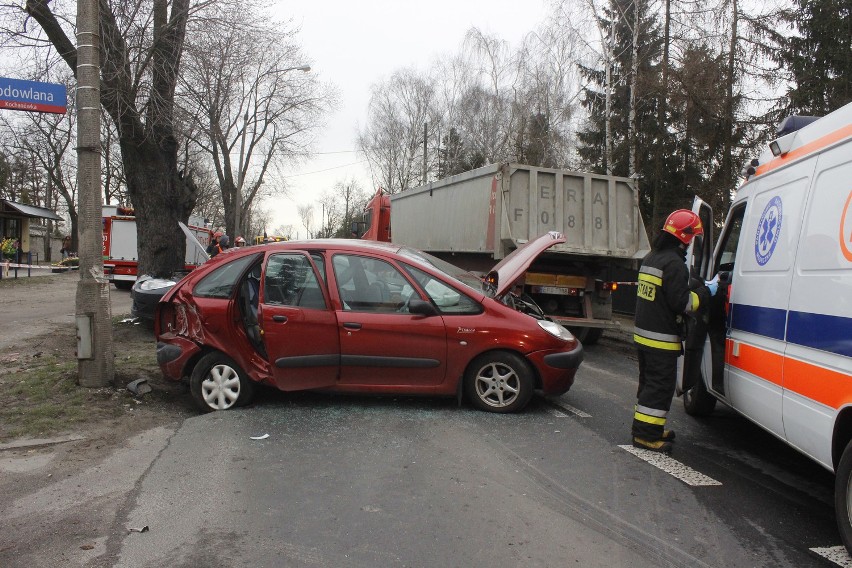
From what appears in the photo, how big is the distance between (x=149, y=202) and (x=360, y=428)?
6.94 metres

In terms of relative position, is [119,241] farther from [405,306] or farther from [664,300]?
[664,300]

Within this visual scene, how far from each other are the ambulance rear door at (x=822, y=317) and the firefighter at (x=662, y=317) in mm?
967

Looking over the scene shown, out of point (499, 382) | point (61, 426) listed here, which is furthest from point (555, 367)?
point (61, 426)

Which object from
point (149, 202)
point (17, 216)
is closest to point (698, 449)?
point (149, 202)

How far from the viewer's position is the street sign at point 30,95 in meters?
6.32

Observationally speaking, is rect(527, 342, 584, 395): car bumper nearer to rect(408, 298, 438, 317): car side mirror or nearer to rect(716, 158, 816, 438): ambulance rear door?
rect(408, 298, 438, 317): car side mirror

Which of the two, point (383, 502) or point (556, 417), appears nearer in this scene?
point (383, 502)

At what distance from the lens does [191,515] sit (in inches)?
137

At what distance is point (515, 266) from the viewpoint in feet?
19.5

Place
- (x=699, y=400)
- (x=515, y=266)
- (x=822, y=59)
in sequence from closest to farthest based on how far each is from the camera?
1. (x=699, y=400)
2. (x=515, y=266)
3. (x=822, y=59)

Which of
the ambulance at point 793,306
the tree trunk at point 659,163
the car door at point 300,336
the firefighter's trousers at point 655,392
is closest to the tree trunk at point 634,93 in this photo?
the tree trunk at point 659,163

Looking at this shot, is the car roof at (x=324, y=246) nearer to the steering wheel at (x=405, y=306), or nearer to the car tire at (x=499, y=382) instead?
the steering wheel at (x=405, y=306)

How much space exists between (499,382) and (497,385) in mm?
34

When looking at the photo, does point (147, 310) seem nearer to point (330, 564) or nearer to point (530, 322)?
point (530, 322)
